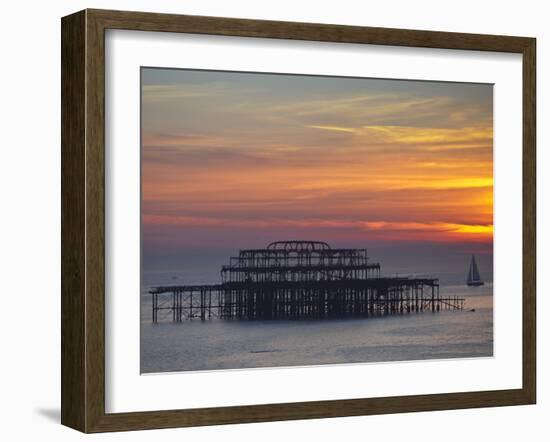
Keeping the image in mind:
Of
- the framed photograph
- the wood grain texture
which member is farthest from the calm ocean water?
the wood grain texture

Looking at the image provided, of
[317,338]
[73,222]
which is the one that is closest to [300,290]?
[317,338]

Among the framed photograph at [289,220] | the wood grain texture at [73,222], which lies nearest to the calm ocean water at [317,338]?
the framed photograph at [289,220]

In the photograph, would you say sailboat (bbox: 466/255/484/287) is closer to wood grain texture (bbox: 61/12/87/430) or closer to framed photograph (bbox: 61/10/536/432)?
framed photograph (bbox: 61/10/536/432)

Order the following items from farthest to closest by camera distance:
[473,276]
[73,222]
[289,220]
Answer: [473,276], [289,220], [73,222]

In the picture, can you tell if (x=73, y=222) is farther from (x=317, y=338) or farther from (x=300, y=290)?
(x=317, y=338)

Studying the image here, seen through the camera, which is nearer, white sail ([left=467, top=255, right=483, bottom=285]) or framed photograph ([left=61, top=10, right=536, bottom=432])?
framed photograph ([left=61, top=10, right=536, bottom=432])

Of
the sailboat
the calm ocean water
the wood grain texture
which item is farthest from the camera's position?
the sailboat

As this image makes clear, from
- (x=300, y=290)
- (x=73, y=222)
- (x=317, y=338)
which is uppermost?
(x=73, y=222)

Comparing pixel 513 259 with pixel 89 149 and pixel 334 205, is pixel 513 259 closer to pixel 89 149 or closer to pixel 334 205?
pixel 334 205
